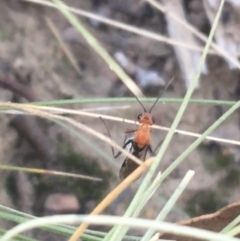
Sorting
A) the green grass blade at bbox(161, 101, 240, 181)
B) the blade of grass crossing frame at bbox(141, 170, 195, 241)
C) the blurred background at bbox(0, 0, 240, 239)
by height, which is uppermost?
the blurred background at bbox(0, 0, 240, 239)

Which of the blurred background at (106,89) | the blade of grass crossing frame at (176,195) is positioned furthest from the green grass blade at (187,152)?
the blurred background at (106,89)

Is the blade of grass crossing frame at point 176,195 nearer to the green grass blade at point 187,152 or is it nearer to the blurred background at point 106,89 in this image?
the green grass blade at point 187,152

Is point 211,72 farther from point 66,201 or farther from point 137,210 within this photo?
point 137,210

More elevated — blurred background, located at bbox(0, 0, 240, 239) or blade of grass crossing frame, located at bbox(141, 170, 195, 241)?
blurred background, located at bbox(0, 0, 240, 239)

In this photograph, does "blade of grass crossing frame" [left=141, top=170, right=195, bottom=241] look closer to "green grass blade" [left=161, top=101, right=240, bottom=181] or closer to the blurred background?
"green grass blade" [left=161, top=101, right=240, bottom=181]

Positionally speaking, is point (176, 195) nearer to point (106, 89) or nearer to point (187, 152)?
point (187, 152)

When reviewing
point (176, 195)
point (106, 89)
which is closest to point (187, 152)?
point (176, 195)

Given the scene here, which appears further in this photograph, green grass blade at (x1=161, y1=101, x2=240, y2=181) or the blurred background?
the blurred background

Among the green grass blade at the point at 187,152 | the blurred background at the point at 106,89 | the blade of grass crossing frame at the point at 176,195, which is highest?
the blurred background at the point at 106,89

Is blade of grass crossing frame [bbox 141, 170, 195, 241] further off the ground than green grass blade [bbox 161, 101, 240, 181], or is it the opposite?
green grass blade [bbox 161, 101, 240, 181]

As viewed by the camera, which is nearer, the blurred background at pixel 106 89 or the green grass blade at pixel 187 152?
the green grass blade at pixel 187 152

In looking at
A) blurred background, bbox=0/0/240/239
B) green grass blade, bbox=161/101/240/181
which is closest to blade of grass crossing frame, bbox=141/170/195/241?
green grass blade, bbox=161/101/240/181

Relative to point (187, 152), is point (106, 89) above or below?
above
